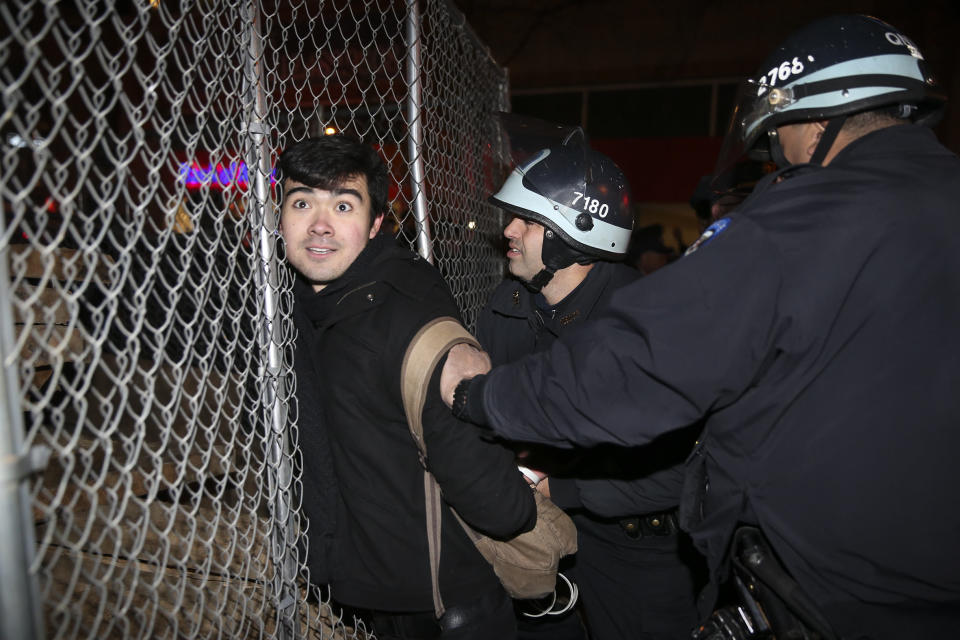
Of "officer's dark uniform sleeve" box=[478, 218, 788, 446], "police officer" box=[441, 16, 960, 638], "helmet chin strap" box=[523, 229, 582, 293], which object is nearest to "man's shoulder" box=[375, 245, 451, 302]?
"officer's dark uniform sleeve" box=[478, 218, 788, 446]

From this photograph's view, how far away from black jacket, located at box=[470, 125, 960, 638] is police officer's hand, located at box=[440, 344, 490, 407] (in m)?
0.39

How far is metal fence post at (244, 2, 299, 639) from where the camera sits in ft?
6.17

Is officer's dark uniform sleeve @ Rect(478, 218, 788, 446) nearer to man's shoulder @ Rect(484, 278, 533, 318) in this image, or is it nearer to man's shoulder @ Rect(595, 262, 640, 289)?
man's shoulder @ Rect(595, 262, 640, 289)

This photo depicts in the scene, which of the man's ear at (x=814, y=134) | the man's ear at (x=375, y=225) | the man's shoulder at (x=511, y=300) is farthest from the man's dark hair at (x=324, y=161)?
the man's ear at (x=814, y=134)

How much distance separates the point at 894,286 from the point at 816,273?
206mm

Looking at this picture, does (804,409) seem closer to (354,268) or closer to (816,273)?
(816,273)

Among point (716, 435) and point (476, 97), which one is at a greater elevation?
point (476, 97)

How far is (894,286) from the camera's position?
1531 millimetres

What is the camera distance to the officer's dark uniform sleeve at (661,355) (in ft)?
5.10

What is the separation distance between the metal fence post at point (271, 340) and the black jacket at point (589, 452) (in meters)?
1.00

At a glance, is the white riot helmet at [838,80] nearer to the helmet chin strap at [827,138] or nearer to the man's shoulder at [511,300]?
the helmet chin strap at [827,138]

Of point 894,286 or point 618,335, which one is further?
point 618,335

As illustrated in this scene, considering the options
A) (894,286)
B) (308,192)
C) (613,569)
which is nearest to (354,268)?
(308,192)

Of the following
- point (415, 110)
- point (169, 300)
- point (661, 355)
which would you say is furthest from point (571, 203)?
point (169, 300)
